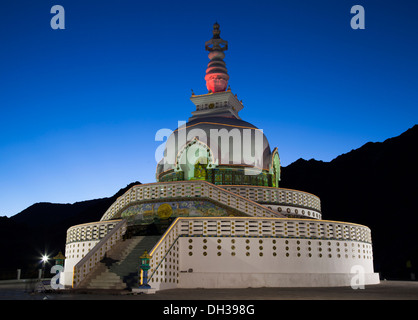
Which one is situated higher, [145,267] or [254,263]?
[254,263]

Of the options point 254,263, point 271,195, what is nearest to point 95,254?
point 254,263

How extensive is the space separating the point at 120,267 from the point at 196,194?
21.2ft

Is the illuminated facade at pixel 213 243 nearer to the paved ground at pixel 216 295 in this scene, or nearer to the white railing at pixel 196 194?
the white railing at pixel 196 194

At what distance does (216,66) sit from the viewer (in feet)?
142

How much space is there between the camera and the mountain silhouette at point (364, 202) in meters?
→ 63.5

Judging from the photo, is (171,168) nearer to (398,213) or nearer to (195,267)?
(195,267)

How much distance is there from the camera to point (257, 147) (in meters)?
34.1

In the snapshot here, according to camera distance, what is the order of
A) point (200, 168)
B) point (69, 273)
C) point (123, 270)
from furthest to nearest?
point (200, 168) → point (69, 273) → point (123, 270)

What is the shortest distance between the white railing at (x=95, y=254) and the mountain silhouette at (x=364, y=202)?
45.3 meters

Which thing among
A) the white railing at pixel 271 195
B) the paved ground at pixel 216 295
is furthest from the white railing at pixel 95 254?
the white railing at pixel 271 195

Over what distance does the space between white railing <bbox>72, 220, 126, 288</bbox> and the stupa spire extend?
23.2m

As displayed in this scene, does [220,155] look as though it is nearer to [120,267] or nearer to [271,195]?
[271,195]
